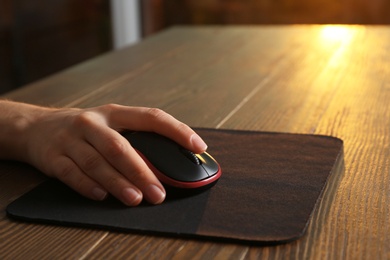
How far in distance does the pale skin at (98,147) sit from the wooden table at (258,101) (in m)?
0.05

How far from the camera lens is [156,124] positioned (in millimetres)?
807

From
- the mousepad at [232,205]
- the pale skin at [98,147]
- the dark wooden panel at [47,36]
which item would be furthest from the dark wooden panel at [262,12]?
the pale skin at [98,147]

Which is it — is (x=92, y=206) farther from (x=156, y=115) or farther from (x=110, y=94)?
(x=110, y=94)

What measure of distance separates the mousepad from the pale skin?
0.06 ft

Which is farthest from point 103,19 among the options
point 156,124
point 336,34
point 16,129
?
point 156,124

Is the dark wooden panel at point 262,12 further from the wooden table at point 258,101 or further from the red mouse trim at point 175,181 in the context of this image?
the red mouse trim at point 175,181

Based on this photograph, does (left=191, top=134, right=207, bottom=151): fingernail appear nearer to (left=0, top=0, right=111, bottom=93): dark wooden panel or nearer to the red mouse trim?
the red mouse trim

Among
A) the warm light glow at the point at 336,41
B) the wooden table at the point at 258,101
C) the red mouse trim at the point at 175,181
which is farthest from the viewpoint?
the warm light glow at the point at 336,41

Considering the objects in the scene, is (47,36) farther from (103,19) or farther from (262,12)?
(262,12)

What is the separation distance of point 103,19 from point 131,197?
308 centimetres

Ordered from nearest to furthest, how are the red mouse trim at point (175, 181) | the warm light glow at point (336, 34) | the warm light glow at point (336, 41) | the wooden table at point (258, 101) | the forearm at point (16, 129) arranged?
the wooden table at point (258, 101) < the red mouse trim at point (175, 181) < the forearm at point (16, 129) < the warm light glow at point (336, 41) < the warm light glow at point (336, 34)

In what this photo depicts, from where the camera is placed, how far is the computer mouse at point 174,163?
76 cm

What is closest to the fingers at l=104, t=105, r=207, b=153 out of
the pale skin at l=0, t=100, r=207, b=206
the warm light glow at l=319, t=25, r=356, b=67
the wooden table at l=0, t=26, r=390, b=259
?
the pale skin at l=0, t=100, r=207, b=206

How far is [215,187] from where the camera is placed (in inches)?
31.3
